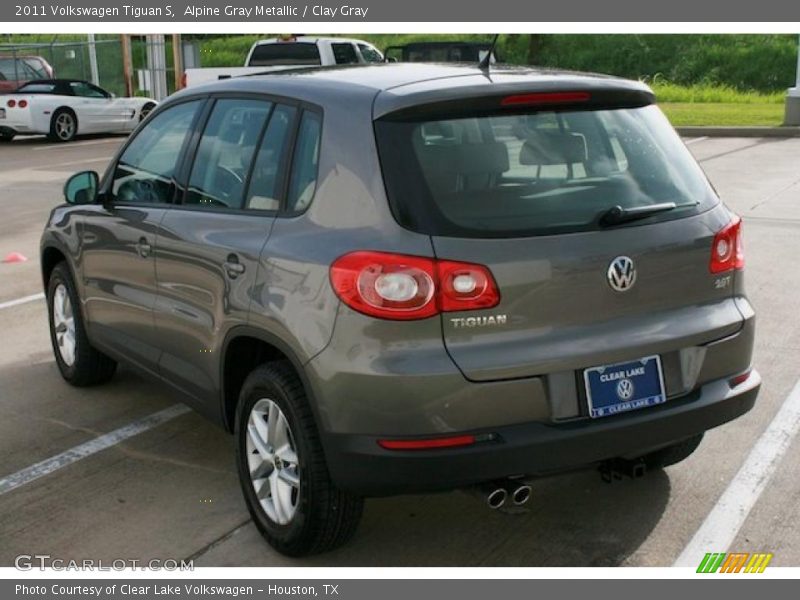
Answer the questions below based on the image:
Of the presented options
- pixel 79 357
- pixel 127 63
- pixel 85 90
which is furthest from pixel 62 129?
pixel 79 357

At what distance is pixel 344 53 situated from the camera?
875 inches

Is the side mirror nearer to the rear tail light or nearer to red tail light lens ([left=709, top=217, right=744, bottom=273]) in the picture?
the rear tail light

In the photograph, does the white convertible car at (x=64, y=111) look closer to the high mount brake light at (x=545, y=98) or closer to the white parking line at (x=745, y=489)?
the white parking line at (x=745, y=489)

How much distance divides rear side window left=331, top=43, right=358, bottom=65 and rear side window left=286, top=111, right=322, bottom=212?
1826cm

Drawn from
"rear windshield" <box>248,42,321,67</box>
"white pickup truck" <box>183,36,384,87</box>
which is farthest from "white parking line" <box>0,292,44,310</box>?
"rear windshield" <box>248,42,321,67</box>

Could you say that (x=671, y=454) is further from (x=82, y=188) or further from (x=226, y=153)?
(x=82, y=188)

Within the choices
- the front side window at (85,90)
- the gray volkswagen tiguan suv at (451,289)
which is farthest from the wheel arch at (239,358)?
the front side window at (85,90)

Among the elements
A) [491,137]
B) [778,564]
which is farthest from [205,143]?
[778,564]

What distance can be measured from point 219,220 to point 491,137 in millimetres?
1218

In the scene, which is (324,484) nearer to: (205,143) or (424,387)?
(424,387)

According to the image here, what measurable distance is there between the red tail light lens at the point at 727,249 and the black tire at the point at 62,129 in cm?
2063

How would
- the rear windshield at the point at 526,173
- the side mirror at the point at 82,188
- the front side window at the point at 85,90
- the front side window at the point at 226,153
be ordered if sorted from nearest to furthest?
the rear windshield at the point at 526,173 < the front side window at the point at 226,153 < the side mirror at the point at 82,188 < the front side window at the point at 85,90

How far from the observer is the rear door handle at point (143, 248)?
502cm

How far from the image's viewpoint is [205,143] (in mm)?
4809
